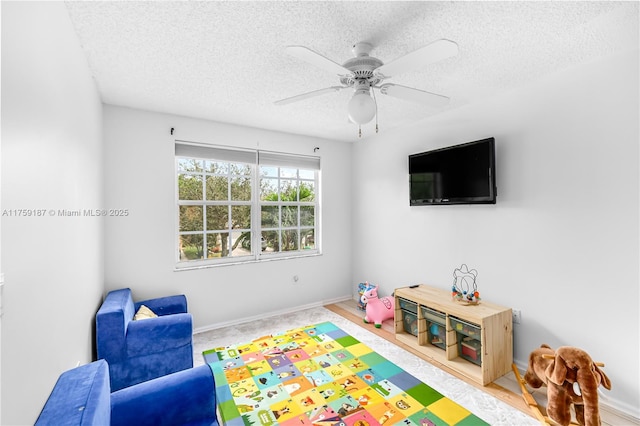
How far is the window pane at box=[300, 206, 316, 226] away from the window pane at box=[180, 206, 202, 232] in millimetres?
1481

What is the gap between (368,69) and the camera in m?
1.78

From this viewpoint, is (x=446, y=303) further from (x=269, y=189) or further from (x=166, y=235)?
(x=166, y=235)

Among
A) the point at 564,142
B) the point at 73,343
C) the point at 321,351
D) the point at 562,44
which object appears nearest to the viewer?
A: the point at 73,343

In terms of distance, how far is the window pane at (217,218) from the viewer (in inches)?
143

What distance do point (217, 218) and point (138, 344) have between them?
5.64ft

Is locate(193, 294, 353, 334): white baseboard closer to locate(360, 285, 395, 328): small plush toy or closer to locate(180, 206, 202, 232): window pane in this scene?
locate(360, 285, 395, 328): small plush toy

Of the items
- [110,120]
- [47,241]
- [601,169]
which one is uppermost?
[110,120]

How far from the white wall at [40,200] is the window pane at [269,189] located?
2209 mm

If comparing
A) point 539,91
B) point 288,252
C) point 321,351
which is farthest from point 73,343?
point 539,91

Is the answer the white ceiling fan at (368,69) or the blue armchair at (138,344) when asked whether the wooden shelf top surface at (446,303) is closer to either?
the white ceiling fan at (368,69)

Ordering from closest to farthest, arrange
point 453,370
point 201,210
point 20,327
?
point 20,327 < point 453,370 < point 201,210

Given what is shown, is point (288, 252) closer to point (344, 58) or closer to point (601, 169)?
point (344, 58)

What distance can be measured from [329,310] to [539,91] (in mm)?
3461

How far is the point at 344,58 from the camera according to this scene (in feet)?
6.82
